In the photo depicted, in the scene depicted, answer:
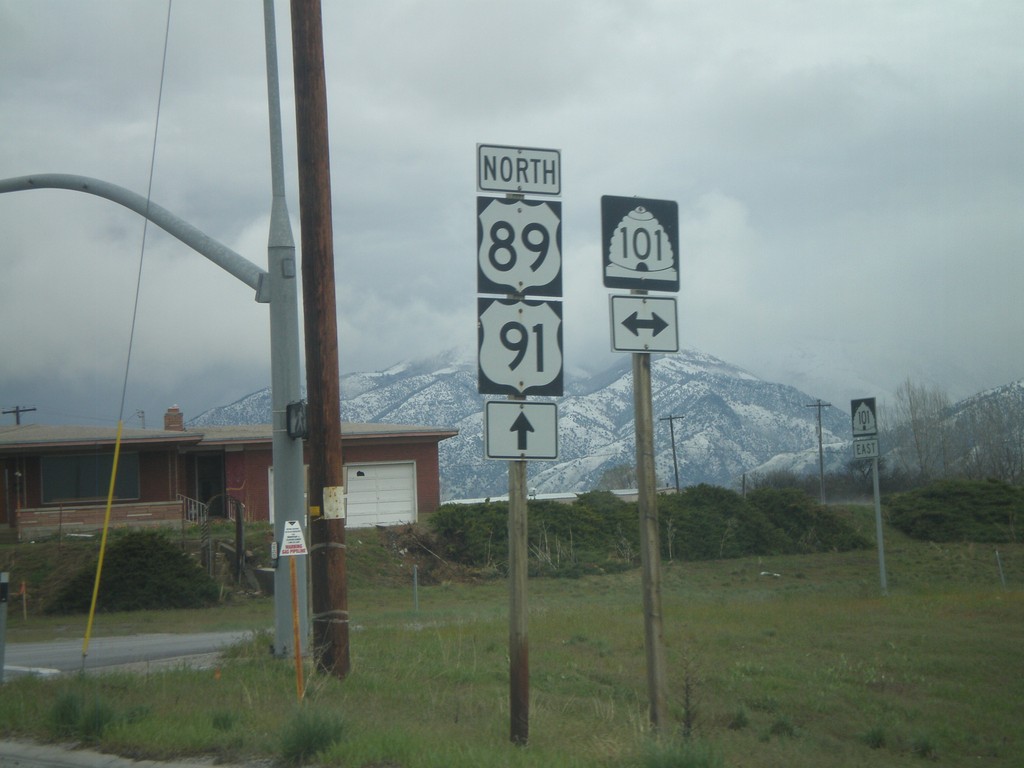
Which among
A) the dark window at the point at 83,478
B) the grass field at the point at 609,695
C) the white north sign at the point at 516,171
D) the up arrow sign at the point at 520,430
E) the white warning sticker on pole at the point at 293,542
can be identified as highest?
the white north sign at the point at 516,171

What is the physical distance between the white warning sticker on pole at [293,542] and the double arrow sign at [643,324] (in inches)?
152

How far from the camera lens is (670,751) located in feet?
21.2

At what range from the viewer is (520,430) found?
7.48 m

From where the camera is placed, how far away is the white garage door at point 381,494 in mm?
40344

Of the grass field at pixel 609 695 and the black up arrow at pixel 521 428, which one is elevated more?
the black up arrow at pixel 521 428

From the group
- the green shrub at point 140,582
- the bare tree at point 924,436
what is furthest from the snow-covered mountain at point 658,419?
the green shrub at point 140,582

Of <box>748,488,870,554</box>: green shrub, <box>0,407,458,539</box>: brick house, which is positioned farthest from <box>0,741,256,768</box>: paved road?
<box>748,488,870,554</box>: green shrub

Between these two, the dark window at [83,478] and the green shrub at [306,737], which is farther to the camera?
the dark window at [83,478]

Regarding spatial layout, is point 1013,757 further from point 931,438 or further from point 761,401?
point 761,401

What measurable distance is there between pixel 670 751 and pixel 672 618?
12.8 m

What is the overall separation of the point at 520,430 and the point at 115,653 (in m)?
11.3

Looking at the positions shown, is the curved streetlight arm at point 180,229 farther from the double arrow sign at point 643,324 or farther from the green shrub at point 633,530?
the green shrub at point 633,530

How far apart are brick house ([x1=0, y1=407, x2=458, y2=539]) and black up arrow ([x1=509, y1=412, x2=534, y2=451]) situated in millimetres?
28070

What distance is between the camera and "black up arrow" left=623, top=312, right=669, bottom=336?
7953mm
